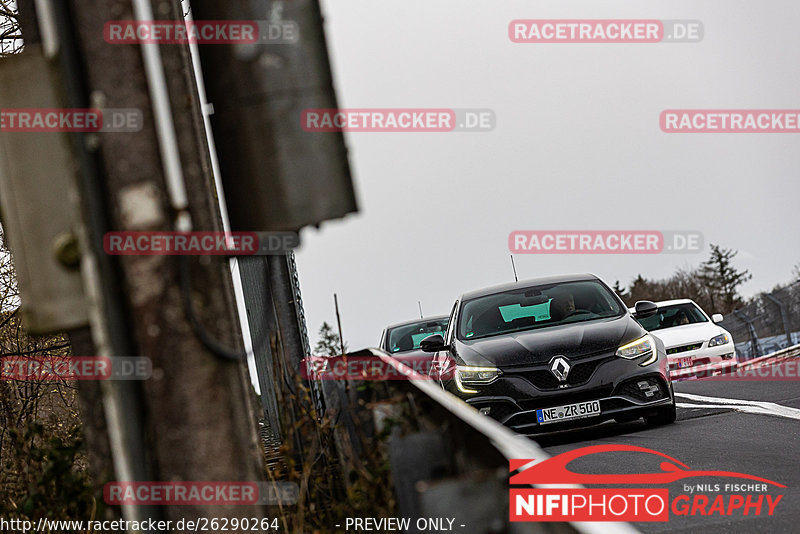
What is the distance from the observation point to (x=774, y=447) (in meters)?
8.20

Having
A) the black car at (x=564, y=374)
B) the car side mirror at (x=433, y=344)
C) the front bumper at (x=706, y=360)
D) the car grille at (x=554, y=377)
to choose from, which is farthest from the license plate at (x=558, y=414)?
the front bumper at (x=706, y=360)

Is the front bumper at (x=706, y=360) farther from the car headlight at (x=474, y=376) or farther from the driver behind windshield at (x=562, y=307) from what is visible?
the car headlight at (x=474, y=376)

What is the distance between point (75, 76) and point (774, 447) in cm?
670

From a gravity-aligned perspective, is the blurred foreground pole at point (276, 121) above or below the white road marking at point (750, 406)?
above

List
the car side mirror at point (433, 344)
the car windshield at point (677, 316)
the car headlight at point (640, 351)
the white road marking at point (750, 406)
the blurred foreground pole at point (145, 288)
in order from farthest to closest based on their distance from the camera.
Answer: the car windshield at point (677, 316) → the car side mirror at point (433, 344) → the white road marking at point (750, 406) → the car headlight at point (640, 351) → the blurred foreground pole at point (145, 288)

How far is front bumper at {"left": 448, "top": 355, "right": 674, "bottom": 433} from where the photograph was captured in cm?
959

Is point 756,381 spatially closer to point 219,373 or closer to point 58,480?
point 58,480

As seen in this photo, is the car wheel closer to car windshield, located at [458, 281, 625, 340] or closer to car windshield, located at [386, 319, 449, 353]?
car windshield, located at [458, 281, 625, 340]

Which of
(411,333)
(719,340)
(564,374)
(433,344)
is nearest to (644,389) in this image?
(564,374)

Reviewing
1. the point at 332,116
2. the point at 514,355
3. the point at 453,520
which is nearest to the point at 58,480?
the point at 332,116

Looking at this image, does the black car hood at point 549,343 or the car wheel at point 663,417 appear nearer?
the black car hood at point 549,343

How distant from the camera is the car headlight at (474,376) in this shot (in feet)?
31.9

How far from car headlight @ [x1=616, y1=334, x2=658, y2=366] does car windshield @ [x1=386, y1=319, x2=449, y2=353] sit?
7.29m

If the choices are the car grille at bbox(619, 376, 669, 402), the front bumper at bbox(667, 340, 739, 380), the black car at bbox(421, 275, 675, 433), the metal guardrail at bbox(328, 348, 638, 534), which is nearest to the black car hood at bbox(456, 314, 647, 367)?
the black car at bbox(421, 275, 675, 433)
